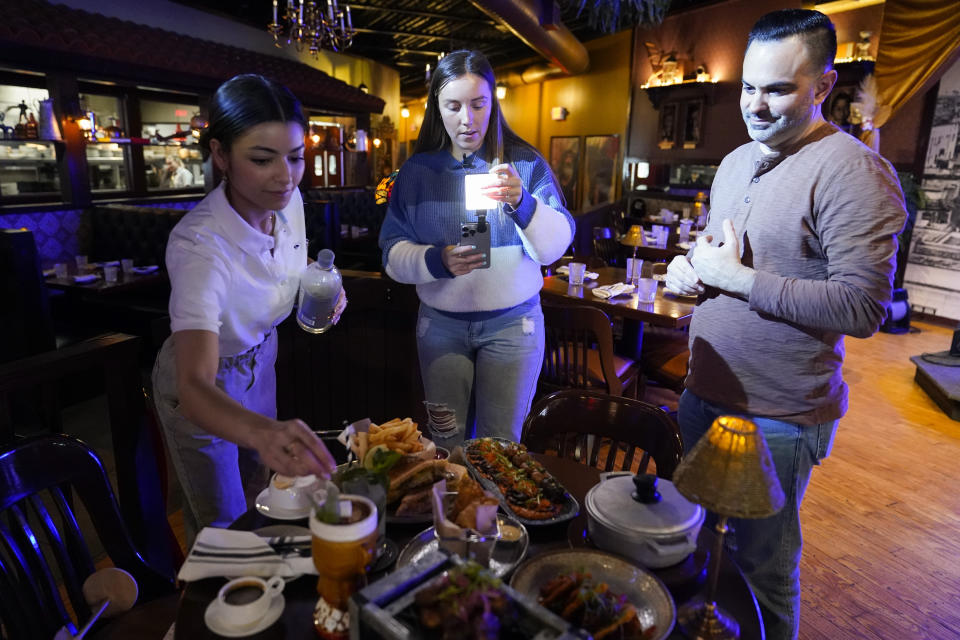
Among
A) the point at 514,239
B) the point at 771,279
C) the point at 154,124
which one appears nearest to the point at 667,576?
the point at 771,279

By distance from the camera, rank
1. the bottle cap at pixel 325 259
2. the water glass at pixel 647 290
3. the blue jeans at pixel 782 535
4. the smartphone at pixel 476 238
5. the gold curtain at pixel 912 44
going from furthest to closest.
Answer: the gold curtain at pixel 912 44, the water glass at pixel 647 290, the smartphone at pixel 476 238, the bottle cap at pixel 325 259, the blue jeans at pixel 782 535

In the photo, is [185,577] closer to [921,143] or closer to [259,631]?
[259,631]

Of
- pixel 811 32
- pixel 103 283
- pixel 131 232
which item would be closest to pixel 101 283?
pixel 103 283

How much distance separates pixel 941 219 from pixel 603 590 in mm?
7447

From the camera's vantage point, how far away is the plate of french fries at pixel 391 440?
4.03 feet

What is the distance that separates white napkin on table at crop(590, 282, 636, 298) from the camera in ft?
10.7

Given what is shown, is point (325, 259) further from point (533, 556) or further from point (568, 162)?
point (568, 162)

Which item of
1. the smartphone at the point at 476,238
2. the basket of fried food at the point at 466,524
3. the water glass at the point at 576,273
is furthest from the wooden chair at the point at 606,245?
the basket of fried food at the point at 466,524

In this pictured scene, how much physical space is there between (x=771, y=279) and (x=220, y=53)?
28.5ft

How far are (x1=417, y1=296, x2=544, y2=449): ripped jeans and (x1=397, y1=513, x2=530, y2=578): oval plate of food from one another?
699 mm

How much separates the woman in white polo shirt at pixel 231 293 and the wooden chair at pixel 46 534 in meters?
0.23

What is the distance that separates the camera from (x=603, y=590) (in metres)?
0.90

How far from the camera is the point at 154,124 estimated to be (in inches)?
370

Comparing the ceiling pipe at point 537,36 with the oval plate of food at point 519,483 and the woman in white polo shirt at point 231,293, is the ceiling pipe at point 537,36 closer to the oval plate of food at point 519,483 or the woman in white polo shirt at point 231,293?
the woman in white polo shirt at point 231,293
